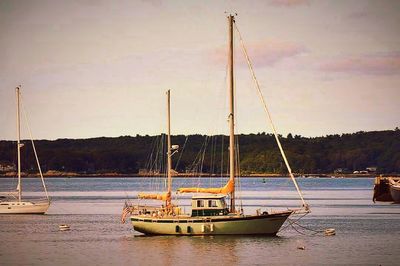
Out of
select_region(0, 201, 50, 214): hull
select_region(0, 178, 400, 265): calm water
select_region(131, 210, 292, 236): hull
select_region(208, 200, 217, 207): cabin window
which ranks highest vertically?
select_region(208, 200, 217, 207): cabin window

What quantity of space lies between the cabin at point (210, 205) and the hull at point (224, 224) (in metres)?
0.43

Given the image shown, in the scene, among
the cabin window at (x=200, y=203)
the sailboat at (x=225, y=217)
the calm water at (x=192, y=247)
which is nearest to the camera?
the calm water at (x=192, y=247)

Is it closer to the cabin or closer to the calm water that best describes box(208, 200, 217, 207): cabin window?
the cabin

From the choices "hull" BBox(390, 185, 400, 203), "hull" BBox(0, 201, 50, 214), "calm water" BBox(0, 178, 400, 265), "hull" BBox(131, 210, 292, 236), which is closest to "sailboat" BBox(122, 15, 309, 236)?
"hull" BBox(131, 210, 292, 236)

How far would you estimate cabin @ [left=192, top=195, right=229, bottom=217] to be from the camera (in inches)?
3127

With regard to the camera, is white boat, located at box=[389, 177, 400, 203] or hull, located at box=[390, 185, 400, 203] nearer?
hull, located at box=[390, 185, 400, 203]

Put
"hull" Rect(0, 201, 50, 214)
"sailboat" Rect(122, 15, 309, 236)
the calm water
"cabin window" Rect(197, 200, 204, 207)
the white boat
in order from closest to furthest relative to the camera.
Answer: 1. the calm water
2. "sailboat" Rect(122, 15, 309, 236)
3. "cabin window" Rect(197, 200, 204, 207)
4. "hull" Rect(0, 201, 50, 214)
5. the white boat

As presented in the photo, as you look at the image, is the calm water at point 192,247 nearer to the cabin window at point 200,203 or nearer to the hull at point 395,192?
the cabin window at point 200,203

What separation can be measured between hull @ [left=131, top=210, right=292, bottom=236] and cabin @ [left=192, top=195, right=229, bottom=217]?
0.43 metres

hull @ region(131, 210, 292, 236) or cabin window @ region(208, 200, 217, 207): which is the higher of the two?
cabin window @ region(208, 200, 217, 207)

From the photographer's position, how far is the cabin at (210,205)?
79.4m

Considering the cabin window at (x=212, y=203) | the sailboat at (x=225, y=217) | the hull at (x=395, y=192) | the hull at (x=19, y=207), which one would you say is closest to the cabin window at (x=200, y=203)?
the sailboat at (x=225, y=217)

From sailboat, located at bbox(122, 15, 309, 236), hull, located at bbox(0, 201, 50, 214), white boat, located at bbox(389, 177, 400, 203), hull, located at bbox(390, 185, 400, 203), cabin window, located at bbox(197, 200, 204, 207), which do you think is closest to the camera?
sailboat, located at bbox(122, 15, 309, 236)

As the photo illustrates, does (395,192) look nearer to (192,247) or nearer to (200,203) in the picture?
(200,203)
